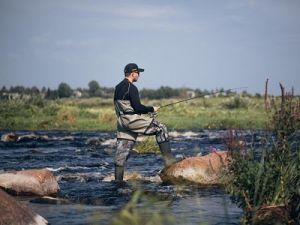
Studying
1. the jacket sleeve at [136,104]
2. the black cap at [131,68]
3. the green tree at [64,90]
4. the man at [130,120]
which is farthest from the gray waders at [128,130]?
the green tree at [64,90]

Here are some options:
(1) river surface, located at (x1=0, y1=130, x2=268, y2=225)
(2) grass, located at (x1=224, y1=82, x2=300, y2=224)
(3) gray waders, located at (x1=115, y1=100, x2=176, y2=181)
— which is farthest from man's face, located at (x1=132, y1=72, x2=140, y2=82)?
(2) grass, located at (x1=224, y1=82, x2=300, y2=224)

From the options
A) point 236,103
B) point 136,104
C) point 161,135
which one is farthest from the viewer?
point 236,103

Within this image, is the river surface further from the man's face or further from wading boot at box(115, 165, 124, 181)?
the man's face

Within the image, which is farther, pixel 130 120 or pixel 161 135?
pixel 161 135

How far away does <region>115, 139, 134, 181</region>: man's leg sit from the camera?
9.38 meters

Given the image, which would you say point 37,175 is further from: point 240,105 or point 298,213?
point 240,105

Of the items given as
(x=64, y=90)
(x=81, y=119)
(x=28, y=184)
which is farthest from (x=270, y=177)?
(x=64, y=90)

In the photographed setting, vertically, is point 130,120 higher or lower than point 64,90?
lower

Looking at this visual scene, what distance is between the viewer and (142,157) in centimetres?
1392

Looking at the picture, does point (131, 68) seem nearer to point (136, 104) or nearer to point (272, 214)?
point (136, 104)

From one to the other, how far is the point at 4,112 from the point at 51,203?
2393cm

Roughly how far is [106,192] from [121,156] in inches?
54.7

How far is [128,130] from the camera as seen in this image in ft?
31.0

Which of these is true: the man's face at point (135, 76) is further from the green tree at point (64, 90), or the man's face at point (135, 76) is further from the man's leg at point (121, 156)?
the green tree at point (64, 90)
